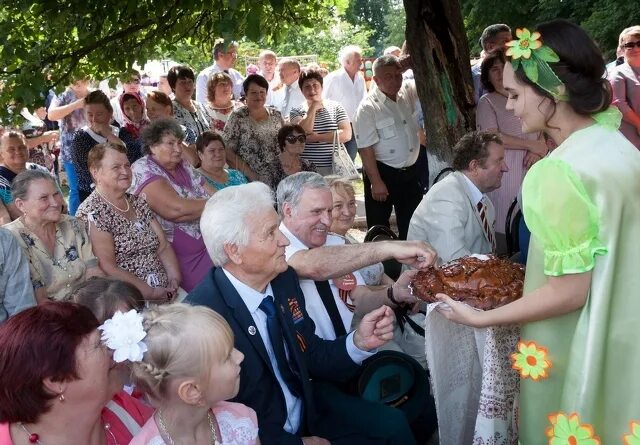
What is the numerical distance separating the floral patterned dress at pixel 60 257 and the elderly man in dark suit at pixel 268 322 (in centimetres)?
174

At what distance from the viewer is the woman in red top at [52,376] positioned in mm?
1974

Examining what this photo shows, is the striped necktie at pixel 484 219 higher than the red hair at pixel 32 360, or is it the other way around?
the red hair at pixel 32 360

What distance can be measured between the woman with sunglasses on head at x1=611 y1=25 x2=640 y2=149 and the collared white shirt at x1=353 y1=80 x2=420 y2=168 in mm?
2103

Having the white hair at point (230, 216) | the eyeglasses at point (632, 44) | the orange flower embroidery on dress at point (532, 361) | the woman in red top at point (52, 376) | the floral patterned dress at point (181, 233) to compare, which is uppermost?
the eyeglasses at point (632, 44)

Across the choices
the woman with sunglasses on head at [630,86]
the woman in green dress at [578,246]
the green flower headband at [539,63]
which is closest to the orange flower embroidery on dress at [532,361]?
the woman in green dress at [578,246]

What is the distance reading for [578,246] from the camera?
212cm

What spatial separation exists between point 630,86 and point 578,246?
5503 millimetres

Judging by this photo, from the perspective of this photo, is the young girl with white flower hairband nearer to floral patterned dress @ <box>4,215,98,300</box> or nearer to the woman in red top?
the woman in red top

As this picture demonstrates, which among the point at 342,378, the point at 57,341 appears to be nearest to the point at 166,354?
the point at 57,341

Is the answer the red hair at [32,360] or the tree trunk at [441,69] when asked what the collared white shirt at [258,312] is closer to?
the red hair at [32,360]

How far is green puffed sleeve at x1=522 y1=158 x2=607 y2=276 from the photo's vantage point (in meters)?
2.11

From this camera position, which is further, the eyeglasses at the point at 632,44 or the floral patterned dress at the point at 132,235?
the eyeglasses at the point at 632,44

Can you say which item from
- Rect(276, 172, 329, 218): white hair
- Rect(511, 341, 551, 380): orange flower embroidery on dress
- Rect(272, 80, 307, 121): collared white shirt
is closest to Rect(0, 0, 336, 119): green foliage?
Rect(276, 172, 329, 218): white hair

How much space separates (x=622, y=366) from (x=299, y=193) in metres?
1.63
